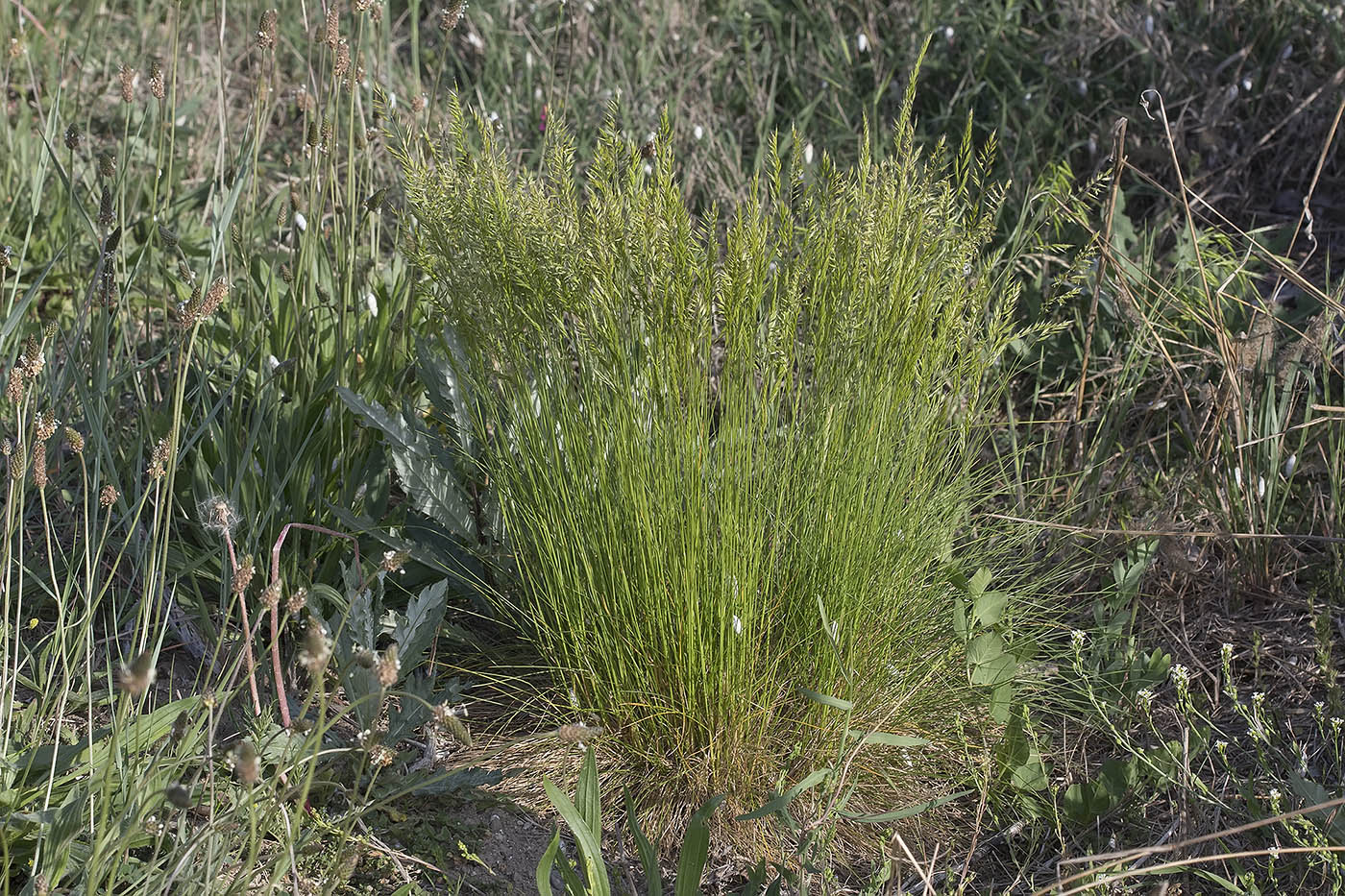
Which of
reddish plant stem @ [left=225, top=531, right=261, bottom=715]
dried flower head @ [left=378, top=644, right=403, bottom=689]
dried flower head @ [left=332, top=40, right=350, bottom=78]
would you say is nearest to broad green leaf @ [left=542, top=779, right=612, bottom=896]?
reddish plant stem @ [left=225, top=531, right=261, bottom=715]

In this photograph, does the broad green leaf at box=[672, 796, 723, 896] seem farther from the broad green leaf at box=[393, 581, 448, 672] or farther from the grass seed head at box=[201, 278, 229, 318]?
the grass seed head at box=[201, 278, 229, 318]

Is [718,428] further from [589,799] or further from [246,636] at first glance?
[246,636]

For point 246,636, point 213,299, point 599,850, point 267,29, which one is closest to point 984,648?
point 599,850

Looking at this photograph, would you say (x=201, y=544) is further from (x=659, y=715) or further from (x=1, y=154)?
(x=1, y=154)

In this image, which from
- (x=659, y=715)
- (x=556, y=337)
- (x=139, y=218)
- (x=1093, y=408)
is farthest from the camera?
(x=139, y=218)

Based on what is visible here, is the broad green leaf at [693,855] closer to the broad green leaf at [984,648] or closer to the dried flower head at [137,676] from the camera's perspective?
the broad green leaf at [984,648]

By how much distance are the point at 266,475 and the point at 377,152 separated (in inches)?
74.5

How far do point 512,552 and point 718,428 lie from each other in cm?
54

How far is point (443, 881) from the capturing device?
1747 millimetres

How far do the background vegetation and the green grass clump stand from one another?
0.10ft

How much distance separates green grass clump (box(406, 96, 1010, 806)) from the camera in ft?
5.10

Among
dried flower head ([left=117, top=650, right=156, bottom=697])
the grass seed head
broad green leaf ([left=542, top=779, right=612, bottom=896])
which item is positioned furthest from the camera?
broad green leaf ([left=542, top=779, right=612, bottom=896])

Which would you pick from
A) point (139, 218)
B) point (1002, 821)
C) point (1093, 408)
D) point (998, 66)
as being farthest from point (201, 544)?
point (998, 66)

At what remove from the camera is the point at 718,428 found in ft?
5.46
